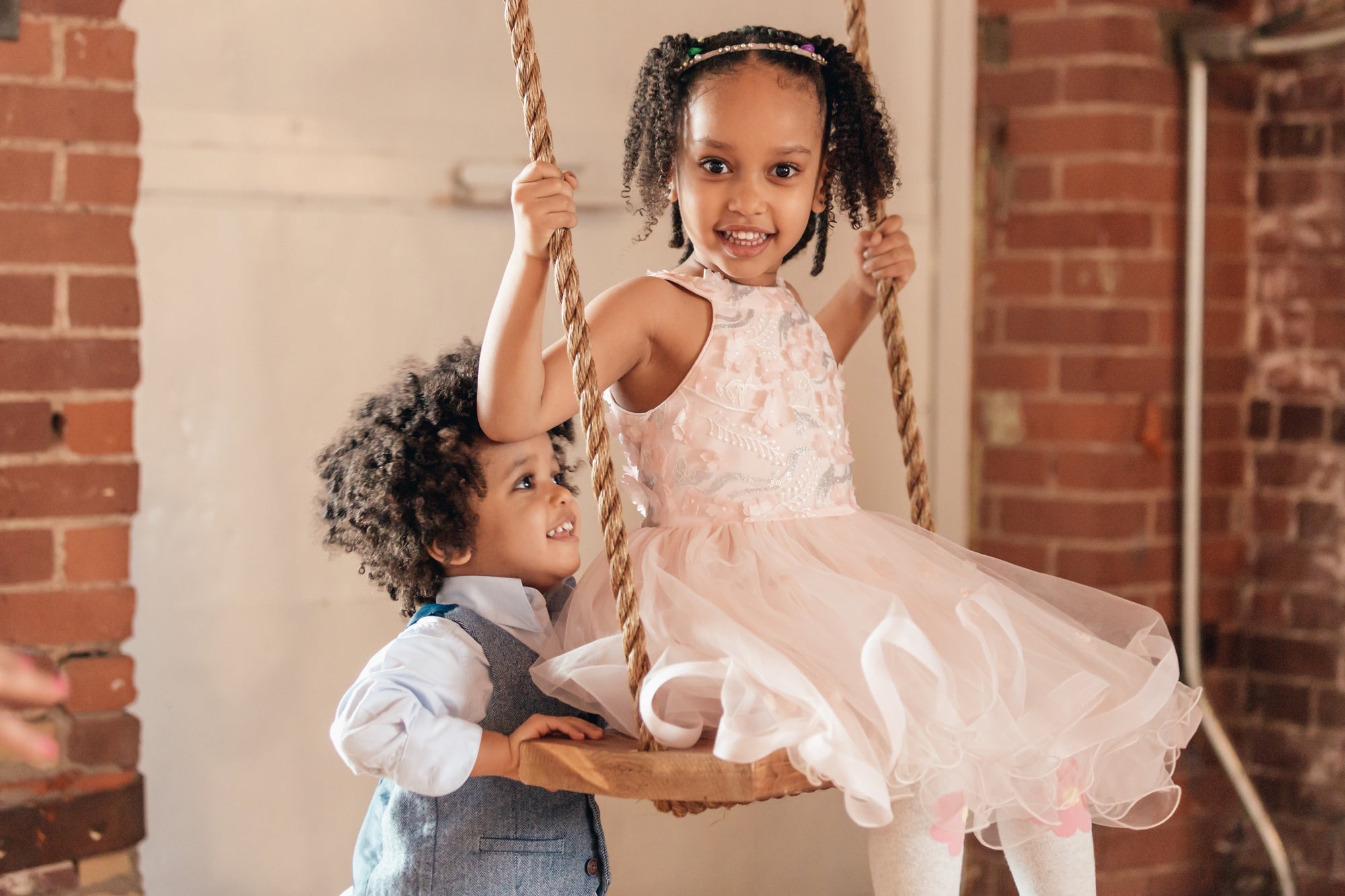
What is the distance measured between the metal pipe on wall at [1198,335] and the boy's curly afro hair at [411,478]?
135 centimetres

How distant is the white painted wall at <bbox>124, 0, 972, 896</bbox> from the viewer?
1840 millimetres

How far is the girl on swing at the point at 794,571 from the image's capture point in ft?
3.49

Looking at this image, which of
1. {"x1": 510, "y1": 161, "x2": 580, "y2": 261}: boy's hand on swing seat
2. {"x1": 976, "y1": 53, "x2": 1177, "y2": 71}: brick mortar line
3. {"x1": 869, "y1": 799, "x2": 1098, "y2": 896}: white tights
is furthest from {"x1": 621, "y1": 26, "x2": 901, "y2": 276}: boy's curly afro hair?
{"x1": 976, "y1": 53, "x2": 1177, "y2": 71}: brick mortar line

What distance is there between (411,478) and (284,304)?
2.48 ft

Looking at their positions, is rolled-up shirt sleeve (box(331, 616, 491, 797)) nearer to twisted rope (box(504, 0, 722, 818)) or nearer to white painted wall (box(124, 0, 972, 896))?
twisted rope (box(504, 0, 722, 818))

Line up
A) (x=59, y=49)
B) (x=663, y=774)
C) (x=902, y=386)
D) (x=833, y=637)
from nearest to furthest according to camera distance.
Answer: (x=663, y=774) < (x=833, y=637) < (x=902, y=386) < (x=59, y=49)

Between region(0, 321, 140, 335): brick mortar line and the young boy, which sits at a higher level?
region(0, 321, 140, 335): brick mortar line

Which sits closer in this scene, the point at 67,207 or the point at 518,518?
the point at 518,518

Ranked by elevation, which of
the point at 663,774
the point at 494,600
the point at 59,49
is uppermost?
the point at 59,49

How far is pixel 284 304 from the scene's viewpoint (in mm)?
1904

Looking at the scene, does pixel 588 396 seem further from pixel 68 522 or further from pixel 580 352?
pixel 68 522

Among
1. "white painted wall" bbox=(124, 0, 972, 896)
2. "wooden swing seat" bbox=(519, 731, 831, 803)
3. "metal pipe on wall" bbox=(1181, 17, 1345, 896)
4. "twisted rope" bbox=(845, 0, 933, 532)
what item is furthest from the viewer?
"metal pipe on wall" bbox=(1181, 17, 1345, 896)

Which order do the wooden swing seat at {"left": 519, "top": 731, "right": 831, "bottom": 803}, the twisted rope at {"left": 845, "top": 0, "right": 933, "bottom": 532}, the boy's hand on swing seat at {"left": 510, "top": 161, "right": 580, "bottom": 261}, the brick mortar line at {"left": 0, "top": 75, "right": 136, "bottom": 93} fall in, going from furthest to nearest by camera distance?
the brick mortar line at {"left": 0, "top": 75, "right": 136, "bottom": 93}, the twisted rope at {"left": 845, "top": 0, "right": 933, "bottom": 532}, the boy's hand on swing seat at {"left": 510, "top": 161, "right": 580, "bottom": 261}, the wooden swing seat at {"left": 519, "top": 731, "right": 831, "bottom": 803}

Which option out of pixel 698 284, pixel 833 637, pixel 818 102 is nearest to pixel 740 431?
pixel 698 284
